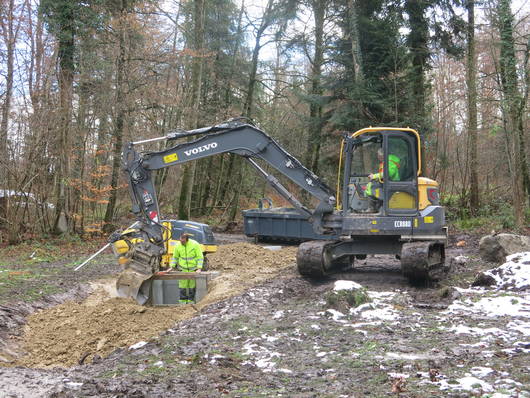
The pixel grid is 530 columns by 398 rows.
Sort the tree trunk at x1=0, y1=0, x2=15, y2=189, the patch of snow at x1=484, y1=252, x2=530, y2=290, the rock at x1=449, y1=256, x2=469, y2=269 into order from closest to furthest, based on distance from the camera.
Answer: the patch of snow at x1=484, y1=252, x2=530, y2=290 < the rock at x1=449, y1=256, x2=469, y2=269 < the tree trunk at x1=0, y1=0, x2=15, y2=189

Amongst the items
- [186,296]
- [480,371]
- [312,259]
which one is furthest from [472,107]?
[480,371]

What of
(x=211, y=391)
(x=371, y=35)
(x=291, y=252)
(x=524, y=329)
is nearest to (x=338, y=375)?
(x=211, y=391)

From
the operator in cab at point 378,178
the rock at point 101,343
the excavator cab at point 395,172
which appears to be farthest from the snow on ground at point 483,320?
the rock at point 101,343

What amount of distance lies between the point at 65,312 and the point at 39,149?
27.4 ft

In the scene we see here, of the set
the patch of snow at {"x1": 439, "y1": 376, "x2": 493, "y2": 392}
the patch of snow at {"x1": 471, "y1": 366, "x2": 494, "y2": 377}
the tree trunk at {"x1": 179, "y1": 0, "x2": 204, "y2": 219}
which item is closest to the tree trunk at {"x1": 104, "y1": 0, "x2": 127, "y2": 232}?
the tree trunk at {"x1": 179, "y1": 0, "x2": 204, "y2": 219}

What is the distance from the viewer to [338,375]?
→ 495cm

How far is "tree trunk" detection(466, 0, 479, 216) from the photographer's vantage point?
1806 centimetres

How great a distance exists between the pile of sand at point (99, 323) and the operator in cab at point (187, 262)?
0.46 metres

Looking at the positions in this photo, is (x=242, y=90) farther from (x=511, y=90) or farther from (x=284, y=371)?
(x=284, y=371)

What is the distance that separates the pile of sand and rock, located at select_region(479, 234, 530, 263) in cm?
485

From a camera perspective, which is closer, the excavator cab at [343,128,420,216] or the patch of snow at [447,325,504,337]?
the patch of snow at [447,325,504,337]

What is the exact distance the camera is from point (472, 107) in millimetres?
18250

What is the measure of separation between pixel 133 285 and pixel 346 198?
442 cm

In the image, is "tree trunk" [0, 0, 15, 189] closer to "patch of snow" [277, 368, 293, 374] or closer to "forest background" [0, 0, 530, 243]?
"forest background" [0, 0, 530, 243]
